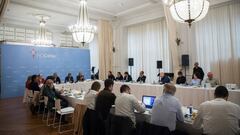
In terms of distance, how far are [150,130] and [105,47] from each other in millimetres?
8114

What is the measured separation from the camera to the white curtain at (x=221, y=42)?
6746mm

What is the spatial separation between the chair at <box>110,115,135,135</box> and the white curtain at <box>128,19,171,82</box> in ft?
21.1

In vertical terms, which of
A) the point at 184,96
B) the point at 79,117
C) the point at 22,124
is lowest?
the point at 22,124

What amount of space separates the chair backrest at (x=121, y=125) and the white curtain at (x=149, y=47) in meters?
6.43

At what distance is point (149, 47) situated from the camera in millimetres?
9672

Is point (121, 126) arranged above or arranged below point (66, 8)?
below

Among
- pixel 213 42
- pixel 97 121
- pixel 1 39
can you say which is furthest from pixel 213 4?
pixel 1 39

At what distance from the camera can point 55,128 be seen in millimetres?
4766

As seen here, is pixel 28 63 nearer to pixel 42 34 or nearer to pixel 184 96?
pixel 42 34

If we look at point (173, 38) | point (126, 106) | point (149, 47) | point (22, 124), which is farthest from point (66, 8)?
point (126, 106)

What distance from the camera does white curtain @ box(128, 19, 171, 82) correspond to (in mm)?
9047

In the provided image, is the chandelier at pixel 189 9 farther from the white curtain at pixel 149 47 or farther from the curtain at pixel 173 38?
the white curtain at pixel 149 47

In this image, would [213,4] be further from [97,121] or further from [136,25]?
[97,121]

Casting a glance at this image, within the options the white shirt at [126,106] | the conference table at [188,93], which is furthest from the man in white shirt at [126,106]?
the conference table at [188,93]
